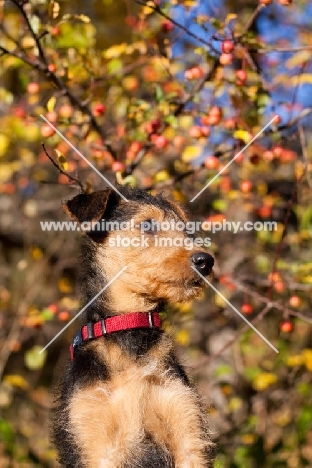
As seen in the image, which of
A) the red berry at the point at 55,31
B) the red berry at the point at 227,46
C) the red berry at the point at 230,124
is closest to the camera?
the red berry at the point at 227,46

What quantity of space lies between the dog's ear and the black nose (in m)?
0.54

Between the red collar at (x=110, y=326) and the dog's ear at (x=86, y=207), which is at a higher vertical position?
the dog's ear at (x=86, y=207)

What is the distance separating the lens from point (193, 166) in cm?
537

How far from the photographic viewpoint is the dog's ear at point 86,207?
3.37 meters

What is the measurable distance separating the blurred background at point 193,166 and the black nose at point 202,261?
67 centimetres

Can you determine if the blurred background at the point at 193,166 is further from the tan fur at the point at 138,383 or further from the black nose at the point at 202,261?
the black nose at the point at 202,261

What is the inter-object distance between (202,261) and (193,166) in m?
2.19

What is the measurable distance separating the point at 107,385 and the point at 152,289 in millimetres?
557

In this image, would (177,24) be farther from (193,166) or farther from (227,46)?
(193,166)

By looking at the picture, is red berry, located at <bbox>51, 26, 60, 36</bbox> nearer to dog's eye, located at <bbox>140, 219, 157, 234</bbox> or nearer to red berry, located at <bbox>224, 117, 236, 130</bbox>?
red berry, located at <bbox>224, 117, 236, 130</bbox>

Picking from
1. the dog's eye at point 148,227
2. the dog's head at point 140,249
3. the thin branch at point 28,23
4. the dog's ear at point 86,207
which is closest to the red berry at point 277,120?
the dog's head at point 140,249

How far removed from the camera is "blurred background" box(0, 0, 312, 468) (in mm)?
4258

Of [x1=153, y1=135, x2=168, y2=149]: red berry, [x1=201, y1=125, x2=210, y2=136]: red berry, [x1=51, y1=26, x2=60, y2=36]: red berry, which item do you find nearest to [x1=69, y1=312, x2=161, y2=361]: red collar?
[x1=153, y1=135, x2=168, y2=149]: red berry

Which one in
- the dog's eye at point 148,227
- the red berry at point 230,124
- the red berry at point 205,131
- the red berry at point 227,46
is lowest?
the dog's eye at point 148,227
